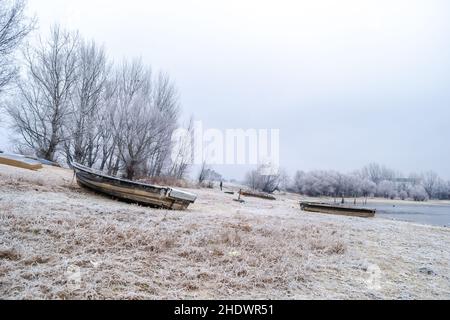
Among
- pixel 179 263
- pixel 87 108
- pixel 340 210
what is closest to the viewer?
pixel 179 263

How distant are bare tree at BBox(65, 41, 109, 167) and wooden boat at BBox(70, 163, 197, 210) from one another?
559 inches

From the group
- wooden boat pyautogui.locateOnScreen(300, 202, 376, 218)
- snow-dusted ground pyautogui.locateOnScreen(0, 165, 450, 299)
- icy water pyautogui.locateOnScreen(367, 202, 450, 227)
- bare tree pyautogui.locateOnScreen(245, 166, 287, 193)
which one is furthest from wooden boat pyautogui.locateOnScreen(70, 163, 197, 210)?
bare tree pyautogui.locateOnScreen(245, 166, 287, 193)

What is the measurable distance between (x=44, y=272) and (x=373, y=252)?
526 centimetres

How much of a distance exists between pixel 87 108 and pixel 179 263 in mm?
22287

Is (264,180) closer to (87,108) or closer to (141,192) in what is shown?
(87,108)

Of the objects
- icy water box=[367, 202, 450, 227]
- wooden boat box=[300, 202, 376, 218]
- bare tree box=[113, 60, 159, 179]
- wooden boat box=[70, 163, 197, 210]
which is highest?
bare tree box=[113, 60, 159, 179]

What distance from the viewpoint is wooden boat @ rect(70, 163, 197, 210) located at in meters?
7.61

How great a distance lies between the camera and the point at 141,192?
777 cm

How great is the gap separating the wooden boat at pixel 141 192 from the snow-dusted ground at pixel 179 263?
2412 millimetres

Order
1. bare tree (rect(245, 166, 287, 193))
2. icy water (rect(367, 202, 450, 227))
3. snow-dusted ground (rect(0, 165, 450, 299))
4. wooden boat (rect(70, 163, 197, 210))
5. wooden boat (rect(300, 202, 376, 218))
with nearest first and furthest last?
1. snow-dusted ground (rect(0, 165, 450, 299))
2. wooden boat (rect(70, 163, 197, 210))
3. wooden boat (rect(300, 202, 376, 218))
4. icy water (rect(367, 202, 450, 227))
5. bare tree (rect(245, 166, 287, 193))

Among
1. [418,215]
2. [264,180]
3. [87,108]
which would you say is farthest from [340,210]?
[264,180]

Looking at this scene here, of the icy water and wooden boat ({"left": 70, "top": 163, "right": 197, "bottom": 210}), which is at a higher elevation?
wooden boat ({"left": 70, "top": 163, "right": 197, "bottom": 210})

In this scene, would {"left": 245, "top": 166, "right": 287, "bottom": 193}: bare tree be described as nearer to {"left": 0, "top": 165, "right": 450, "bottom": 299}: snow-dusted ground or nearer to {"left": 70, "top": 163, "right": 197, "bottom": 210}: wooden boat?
{"left": 70, "top": 163, "right": 197, "bottom": 210}: wooden boat
